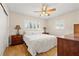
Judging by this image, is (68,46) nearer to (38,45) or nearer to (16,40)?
(38,45)

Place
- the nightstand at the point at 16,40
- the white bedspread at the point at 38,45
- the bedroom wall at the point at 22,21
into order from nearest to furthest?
the white bedspread at the point at 38,45, the nightstand at the point at 16,40, the bedroom wall at the point at 22,21

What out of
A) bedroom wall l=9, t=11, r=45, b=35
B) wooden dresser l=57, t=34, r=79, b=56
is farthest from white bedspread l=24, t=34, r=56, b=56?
bedroom wall l=9, t=11, r=45, b=35

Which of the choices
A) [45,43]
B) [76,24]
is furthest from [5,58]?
[76,24]

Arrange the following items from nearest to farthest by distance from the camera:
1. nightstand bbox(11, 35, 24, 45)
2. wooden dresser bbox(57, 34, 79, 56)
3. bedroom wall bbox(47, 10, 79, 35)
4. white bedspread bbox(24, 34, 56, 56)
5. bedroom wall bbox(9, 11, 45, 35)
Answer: wooden dresser bbox(57, 34, 79, 56), white bedspread bbox(24, 34, 56, 56), bedroom wall bbox(47, 10, 79, 35), nightstand bbox(11, 35, 24, 45), bedroom wall bbox(9, 11, 45, 35)

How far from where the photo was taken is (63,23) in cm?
538

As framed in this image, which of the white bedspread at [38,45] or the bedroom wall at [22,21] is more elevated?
the bedroom wall at [22,21]

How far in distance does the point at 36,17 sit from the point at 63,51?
15.7ft

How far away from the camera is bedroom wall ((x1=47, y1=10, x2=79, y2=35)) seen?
4703mm

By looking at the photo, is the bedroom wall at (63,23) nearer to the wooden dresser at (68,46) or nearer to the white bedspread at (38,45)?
the white bedspread at (38,45)

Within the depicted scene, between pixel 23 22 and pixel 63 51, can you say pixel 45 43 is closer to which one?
pixel 63 51

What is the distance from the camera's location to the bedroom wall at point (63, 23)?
4703mm

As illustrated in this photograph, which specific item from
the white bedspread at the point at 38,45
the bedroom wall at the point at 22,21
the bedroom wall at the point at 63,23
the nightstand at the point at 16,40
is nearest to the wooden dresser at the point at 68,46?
the white bedspread at the point at 38,45

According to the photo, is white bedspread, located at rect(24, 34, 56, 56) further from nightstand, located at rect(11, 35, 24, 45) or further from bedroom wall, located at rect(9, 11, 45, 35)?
bedroom wall, located at rect(9, 11, 45, 35)

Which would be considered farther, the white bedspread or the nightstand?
the nightstand
